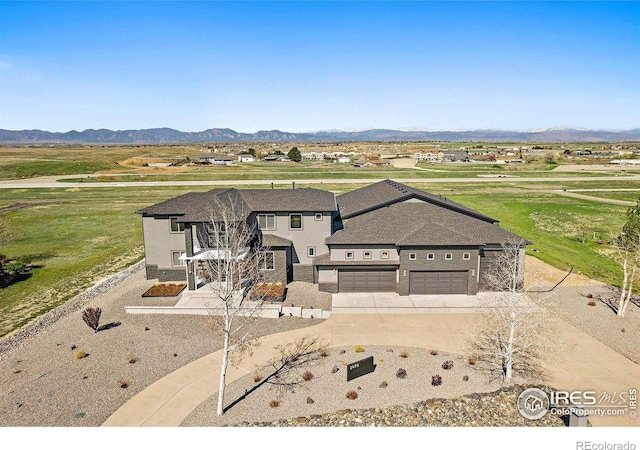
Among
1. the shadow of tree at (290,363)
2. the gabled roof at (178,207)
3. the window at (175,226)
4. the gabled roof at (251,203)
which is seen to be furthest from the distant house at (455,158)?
the shadow of tree at (290,363)

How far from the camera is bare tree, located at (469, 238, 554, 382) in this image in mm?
18688

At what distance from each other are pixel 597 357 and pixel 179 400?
20208 mm

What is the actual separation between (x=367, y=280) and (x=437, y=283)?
16.4 feet

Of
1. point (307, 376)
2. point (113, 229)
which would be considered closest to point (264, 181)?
point (113, 229)

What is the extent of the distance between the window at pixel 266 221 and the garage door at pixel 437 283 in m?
10.9

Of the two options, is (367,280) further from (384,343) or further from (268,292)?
(384,343)

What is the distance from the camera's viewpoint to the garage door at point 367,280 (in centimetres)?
2933

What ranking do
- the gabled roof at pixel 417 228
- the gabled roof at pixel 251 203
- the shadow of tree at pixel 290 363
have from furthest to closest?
the gabled roof at pixel 251 203
the gabled roof at pixel 417 228
the shadow of tree at pixel 290 363

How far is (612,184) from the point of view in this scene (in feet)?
285

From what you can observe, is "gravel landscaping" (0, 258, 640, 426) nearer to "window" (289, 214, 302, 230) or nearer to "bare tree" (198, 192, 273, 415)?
"bare tree" (198, 192, 273, 415)

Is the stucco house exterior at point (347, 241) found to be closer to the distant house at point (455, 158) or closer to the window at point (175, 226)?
the window at point (175, 226)
